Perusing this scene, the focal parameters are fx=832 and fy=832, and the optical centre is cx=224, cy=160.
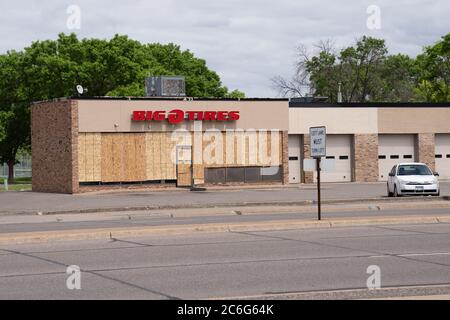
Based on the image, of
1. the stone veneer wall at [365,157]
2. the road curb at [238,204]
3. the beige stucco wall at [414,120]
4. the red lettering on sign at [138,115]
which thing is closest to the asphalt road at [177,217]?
the road curb at [238,204]

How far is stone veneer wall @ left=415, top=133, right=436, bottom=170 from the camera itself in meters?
Answer: 50.9

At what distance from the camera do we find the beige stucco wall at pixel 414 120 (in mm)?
50562

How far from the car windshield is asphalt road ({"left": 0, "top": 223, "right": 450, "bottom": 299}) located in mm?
15168

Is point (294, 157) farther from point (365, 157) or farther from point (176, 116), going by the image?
point (176, 116)

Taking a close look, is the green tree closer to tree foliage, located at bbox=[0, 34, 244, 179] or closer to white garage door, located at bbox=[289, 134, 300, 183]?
tree foliage, located at bbox=[0, 34, 244, 179]

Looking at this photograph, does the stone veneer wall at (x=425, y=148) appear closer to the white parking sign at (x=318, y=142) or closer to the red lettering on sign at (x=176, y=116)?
the red lettering on sign at (x=176, y=116)

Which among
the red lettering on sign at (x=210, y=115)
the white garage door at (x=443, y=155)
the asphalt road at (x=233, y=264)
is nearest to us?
→ the asphalt road at (x=233, y=264)

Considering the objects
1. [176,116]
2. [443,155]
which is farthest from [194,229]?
[443,155]

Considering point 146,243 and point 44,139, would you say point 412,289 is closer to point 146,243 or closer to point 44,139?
point 146,243

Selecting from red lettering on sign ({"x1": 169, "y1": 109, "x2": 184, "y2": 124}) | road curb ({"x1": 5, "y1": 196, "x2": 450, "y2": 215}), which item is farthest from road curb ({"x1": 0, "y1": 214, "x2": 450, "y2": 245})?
red lettering on sign ({"x1": 169, "y1": 109, "x2": 184, "y2": 124})

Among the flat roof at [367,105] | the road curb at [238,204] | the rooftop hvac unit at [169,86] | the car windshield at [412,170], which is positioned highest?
the rooftop hvac unit at [169,86]

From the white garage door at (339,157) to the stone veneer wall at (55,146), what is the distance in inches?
620

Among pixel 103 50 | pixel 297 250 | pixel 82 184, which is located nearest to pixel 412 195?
pixel 82 184

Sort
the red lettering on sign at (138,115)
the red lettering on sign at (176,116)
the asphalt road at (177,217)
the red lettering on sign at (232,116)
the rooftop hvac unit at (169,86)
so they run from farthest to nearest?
the rooftop hvac unit at (169,86) → the red lettering on sign at (232,116) → the red lettering on sign at (176,116) → the red lettering on sign at (138,115) → the asphalt road at (177,217)
